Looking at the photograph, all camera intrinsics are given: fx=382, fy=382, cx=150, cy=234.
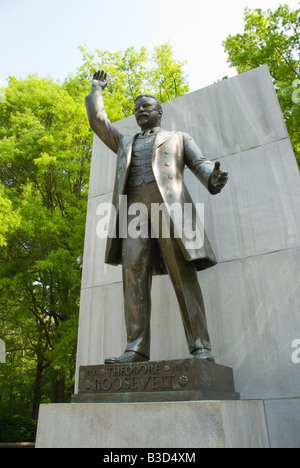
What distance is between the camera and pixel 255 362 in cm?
432

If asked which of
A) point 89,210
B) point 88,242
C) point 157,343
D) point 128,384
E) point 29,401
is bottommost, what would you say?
point 128,384

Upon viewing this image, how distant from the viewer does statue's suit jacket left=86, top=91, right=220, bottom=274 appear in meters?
3.86

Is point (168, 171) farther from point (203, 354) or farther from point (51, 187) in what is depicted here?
point (51, 187)

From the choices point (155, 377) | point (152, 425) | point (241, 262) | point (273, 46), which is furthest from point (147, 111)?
point (273, 46)

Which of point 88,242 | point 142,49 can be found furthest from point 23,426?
point 142,49

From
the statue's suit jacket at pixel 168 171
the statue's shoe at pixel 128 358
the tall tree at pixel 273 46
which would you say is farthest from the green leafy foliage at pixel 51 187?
the statue's shoe at pixel 128 358

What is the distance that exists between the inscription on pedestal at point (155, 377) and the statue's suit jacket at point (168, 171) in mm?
1022

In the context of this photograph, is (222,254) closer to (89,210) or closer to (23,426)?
(89,210)

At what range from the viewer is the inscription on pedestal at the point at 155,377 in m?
3.11

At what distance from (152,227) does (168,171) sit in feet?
2.07

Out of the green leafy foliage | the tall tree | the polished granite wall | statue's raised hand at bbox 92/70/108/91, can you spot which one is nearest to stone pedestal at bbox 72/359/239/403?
the polished granite wall

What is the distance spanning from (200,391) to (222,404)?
0.30 meters

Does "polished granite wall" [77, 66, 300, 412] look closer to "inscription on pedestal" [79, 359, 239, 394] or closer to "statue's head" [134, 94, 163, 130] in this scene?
"inscription on pedestal" [79, 359, 239, 394]

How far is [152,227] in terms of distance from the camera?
163 inches
